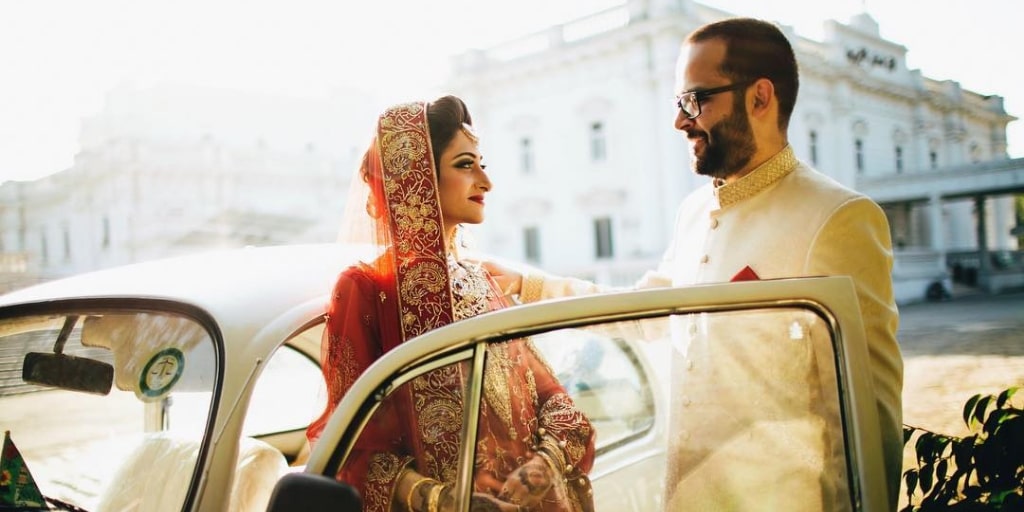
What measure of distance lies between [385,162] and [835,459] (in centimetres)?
109

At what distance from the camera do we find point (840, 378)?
116 cm

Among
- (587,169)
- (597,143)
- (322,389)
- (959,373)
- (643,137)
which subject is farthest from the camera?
(587,169)

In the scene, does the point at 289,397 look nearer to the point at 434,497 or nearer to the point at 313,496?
the point at 434,497

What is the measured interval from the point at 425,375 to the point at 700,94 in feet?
3.23

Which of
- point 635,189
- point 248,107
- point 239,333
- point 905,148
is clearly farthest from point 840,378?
point 248,107

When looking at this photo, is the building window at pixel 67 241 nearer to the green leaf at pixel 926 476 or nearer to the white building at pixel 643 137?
the white building at pixel 643 137

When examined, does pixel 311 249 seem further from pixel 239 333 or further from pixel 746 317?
pixel 746 317

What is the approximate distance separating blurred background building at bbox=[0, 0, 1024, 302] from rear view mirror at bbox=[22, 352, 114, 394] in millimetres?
16242

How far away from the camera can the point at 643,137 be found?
70.3 ft

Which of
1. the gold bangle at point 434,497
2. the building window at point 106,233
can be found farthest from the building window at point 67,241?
the gold bangle at point 434,497

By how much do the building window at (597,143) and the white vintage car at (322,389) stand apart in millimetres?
20831

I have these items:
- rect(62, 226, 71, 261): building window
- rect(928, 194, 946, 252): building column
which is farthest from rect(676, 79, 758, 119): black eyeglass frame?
rect(62, 226, 71, 261): building window

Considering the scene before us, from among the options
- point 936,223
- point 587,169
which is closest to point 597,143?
point 587,169

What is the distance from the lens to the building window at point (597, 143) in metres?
22.8
